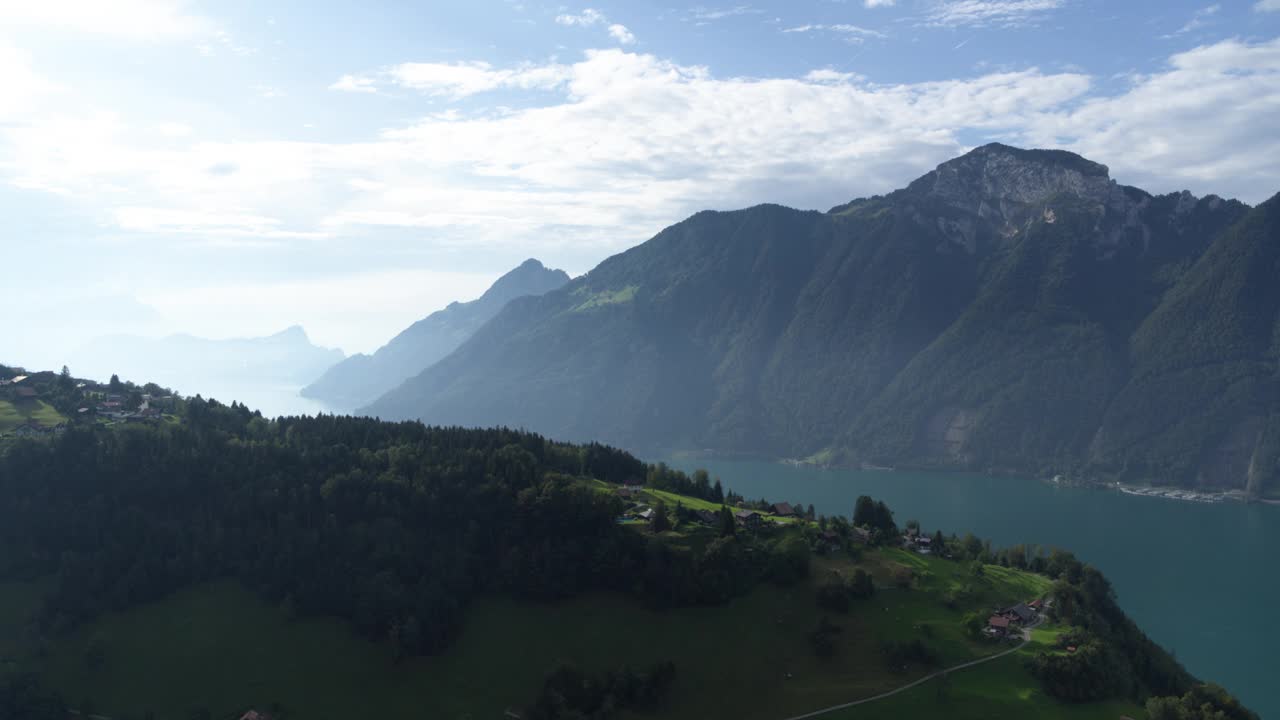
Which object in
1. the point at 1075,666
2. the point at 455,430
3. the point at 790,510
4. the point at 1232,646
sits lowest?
the point at 1232,646

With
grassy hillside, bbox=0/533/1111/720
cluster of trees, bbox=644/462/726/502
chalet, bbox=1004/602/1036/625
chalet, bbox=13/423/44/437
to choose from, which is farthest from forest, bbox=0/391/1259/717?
cluster of trees, bbox=644/462/726/502

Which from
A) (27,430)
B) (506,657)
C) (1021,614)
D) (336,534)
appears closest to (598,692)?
(506,657)

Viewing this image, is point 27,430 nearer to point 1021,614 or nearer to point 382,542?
point 382,542

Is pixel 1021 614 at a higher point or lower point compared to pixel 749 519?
lower

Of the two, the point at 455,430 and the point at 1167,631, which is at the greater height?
the point at 455,430

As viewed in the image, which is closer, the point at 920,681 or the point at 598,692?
the point at 598,692

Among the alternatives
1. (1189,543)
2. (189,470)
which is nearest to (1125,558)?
(1189,543)

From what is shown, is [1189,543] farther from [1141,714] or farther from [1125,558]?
[1141,714]
